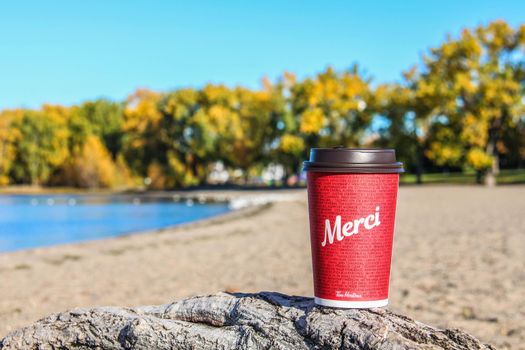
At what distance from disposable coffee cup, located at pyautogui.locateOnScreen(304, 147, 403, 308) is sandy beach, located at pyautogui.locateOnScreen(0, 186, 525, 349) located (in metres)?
3.49

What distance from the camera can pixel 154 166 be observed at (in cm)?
7156

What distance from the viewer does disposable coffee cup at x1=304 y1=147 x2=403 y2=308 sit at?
287cm

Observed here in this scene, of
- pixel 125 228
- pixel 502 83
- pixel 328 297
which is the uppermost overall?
pixel 502 83

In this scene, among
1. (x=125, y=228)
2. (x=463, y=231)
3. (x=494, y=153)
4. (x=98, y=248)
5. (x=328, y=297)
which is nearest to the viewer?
(x=328, y=297)

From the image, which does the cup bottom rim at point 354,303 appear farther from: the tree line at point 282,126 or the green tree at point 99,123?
the green tree at point 99,123

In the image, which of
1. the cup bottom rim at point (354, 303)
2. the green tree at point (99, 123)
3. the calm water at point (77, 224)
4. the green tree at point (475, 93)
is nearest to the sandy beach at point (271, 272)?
the cup bottom rim at point (354, 303)

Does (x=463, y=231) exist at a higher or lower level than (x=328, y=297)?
lower

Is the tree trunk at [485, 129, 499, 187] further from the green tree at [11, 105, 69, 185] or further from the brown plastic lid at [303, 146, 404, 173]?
the green tree at [11, 105, 69, 185]

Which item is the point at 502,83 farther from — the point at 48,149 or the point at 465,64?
the point at 48,149

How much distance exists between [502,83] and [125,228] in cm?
2723

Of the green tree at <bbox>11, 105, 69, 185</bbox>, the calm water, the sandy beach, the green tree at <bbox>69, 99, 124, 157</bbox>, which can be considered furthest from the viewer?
the green tree at <bbox>69, 99, 124, 157</bbox>

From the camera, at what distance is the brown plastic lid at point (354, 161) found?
9.41 ft

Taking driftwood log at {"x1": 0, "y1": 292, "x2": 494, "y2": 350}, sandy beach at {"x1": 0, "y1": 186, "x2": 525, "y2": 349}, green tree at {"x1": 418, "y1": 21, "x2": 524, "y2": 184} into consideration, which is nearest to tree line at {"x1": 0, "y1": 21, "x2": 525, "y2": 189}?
green tree at {"x1": 418, "y1": 21, "x2": 524, "y2": 184}

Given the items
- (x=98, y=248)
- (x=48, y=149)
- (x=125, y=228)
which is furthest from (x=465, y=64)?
(x=48, y=149)
